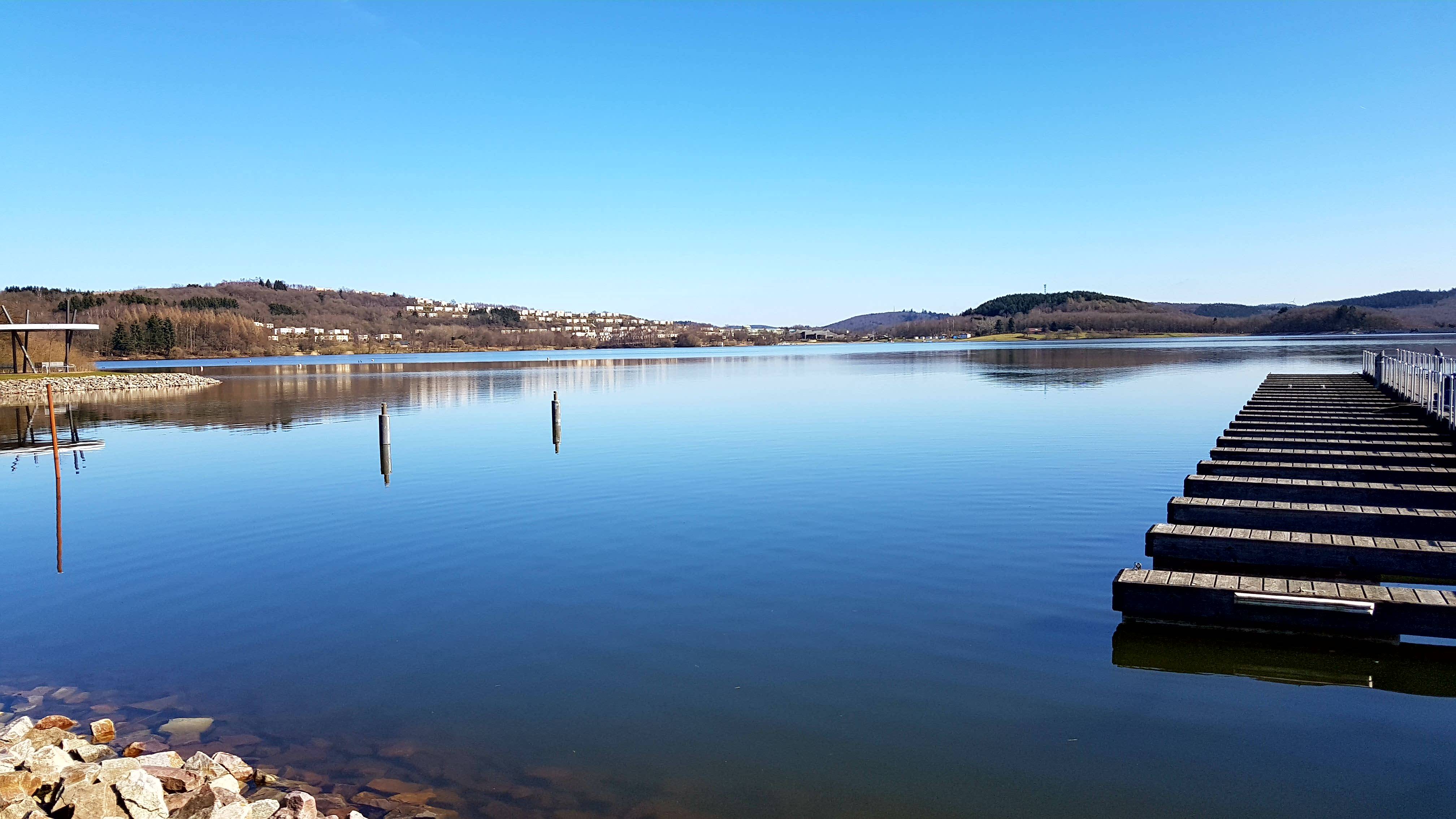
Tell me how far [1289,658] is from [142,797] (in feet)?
24.2

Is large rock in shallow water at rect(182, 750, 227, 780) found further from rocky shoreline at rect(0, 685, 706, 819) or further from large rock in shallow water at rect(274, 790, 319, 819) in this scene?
large rock in shallow water at rect(274, 790, 319, 819)

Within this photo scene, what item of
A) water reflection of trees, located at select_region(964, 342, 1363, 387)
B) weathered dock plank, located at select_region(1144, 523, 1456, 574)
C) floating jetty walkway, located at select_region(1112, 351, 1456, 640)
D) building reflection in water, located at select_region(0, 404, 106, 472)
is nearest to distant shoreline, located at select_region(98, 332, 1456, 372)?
water reflection of trees, located at select_region(964, 342, 1363, 387)

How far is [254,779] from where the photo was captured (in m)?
5.38

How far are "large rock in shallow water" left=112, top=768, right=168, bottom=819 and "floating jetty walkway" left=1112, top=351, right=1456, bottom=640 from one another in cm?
662

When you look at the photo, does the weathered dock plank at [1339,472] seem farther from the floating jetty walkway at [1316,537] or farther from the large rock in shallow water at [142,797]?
the large rock in shallow water at [142,797]

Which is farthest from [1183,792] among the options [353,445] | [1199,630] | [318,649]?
[353,445]

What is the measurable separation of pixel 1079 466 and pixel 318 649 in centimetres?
1276

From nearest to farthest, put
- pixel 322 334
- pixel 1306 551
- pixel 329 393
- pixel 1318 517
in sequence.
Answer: pixel 1306 551
pixel 1318 517
pixel 329 393
pixel 322 334

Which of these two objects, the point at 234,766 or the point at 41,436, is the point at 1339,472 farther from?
the point at 41,436

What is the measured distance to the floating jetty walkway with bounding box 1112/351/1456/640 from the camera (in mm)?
7219

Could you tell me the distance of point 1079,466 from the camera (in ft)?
53.9

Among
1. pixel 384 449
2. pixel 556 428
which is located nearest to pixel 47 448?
pixel 384 449

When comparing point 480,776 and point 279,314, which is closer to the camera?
point 480,776

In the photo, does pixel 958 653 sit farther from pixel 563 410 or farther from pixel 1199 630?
pixel 563 410
